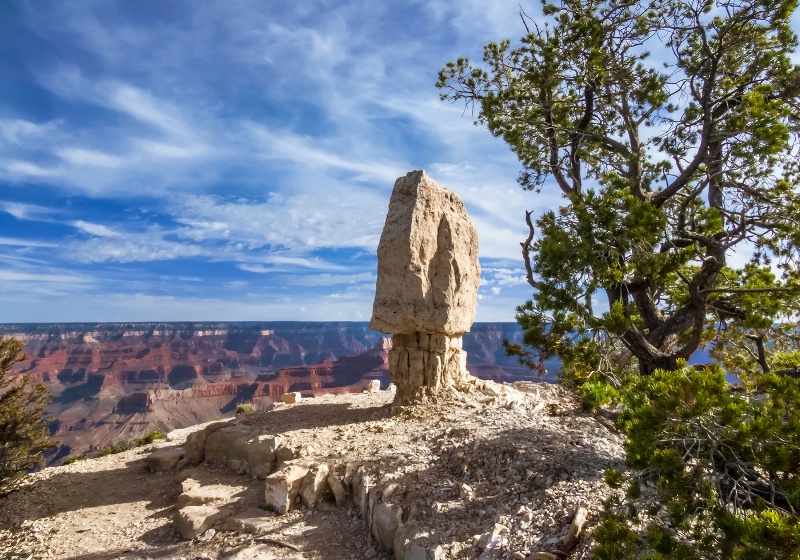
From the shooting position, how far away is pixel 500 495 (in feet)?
24.6

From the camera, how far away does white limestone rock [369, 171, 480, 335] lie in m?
12.9

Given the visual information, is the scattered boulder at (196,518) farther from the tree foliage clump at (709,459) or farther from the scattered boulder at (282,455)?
the tree foliage clump at (709,459)

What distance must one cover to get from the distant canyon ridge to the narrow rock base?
53.0 meters

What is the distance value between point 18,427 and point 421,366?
13973 millimetres

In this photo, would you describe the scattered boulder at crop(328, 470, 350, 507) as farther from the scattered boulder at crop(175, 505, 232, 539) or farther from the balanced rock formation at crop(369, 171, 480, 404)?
the balanced rock formation at crop(369, 171, 480, 404)

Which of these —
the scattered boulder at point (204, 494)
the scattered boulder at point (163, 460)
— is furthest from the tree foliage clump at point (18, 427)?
the scattered boulder at point (204, 494)

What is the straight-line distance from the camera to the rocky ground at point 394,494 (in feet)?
22.5

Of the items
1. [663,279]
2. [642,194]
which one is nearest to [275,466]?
[663,279]

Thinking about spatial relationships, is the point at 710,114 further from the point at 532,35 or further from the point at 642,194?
the point at 532,35

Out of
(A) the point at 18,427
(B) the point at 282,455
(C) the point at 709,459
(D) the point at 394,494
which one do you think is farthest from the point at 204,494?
(A) the point at 18,427

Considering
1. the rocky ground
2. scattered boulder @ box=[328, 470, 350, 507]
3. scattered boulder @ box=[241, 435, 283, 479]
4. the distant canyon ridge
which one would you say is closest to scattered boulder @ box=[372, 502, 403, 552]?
the rocky ground

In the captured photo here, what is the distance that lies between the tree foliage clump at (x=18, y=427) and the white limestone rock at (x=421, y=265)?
1156 cm

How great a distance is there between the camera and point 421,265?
1306 cm

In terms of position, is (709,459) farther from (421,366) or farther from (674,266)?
(421,366)
